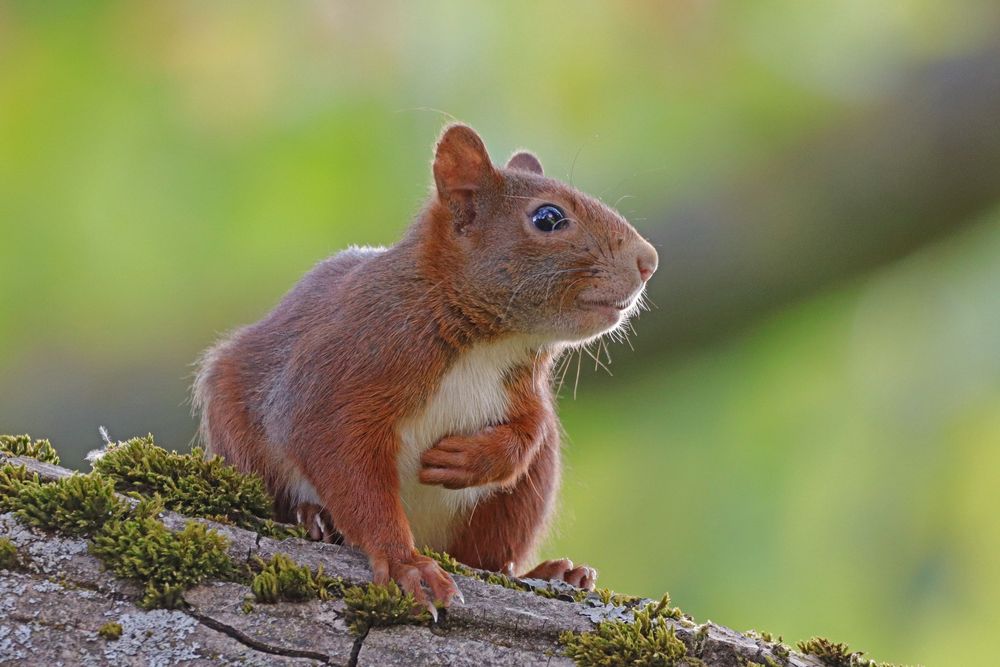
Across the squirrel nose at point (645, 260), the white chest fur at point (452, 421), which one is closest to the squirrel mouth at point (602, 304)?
the squirrel nose at point (645, 260)

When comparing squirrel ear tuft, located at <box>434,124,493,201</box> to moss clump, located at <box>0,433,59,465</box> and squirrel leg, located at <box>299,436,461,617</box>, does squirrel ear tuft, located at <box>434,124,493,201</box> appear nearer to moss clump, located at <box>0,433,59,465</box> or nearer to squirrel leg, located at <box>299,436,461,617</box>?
squirrel leg, located at <box>299,436,461,617</box>

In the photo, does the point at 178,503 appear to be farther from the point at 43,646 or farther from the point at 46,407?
the point at 46,407

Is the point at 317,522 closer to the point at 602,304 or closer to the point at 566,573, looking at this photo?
the point at 566,573

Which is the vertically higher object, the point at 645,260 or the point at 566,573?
the point at 645,260

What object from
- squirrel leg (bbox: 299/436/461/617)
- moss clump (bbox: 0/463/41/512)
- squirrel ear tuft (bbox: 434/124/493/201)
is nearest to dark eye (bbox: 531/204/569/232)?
squirrel ear tuft (bbox: 434/124/493/201)

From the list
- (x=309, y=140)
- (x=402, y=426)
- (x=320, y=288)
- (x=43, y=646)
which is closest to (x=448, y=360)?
(x=402, y=426)

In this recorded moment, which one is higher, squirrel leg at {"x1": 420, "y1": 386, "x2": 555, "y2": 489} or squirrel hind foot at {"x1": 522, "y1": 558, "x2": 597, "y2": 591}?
squirrel leg at {"x1": 420, "y1": 386, "x2": 555, "y2": 489}

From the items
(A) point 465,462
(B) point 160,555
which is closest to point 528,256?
(A) point 465,462

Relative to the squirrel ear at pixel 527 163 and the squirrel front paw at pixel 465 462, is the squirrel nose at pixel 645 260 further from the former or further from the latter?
the squirrel ear at pixel 527 163
